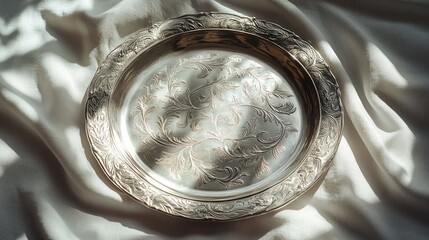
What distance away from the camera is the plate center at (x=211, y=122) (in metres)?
1.04

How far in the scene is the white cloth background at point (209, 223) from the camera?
101 centimetres

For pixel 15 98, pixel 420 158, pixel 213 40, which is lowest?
pixel 420 158

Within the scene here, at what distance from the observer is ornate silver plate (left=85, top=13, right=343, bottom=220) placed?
3.33ft

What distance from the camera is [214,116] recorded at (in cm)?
110

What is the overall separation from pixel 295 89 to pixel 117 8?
15.0 inches

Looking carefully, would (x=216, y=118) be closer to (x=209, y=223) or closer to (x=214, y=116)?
(x=214, y=116)

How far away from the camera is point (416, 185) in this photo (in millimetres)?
1032

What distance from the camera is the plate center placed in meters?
1.04

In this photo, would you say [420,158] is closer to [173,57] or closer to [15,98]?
[173,57]

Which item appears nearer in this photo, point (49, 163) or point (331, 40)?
point (49, 163)

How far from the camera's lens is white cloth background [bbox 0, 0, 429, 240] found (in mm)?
1015

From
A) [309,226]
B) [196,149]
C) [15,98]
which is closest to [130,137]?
[196,149]

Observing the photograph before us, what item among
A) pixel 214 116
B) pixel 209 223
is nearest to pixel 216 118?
pixel 214 116

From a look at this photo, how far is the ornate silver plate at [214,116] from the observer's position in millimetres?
1016
